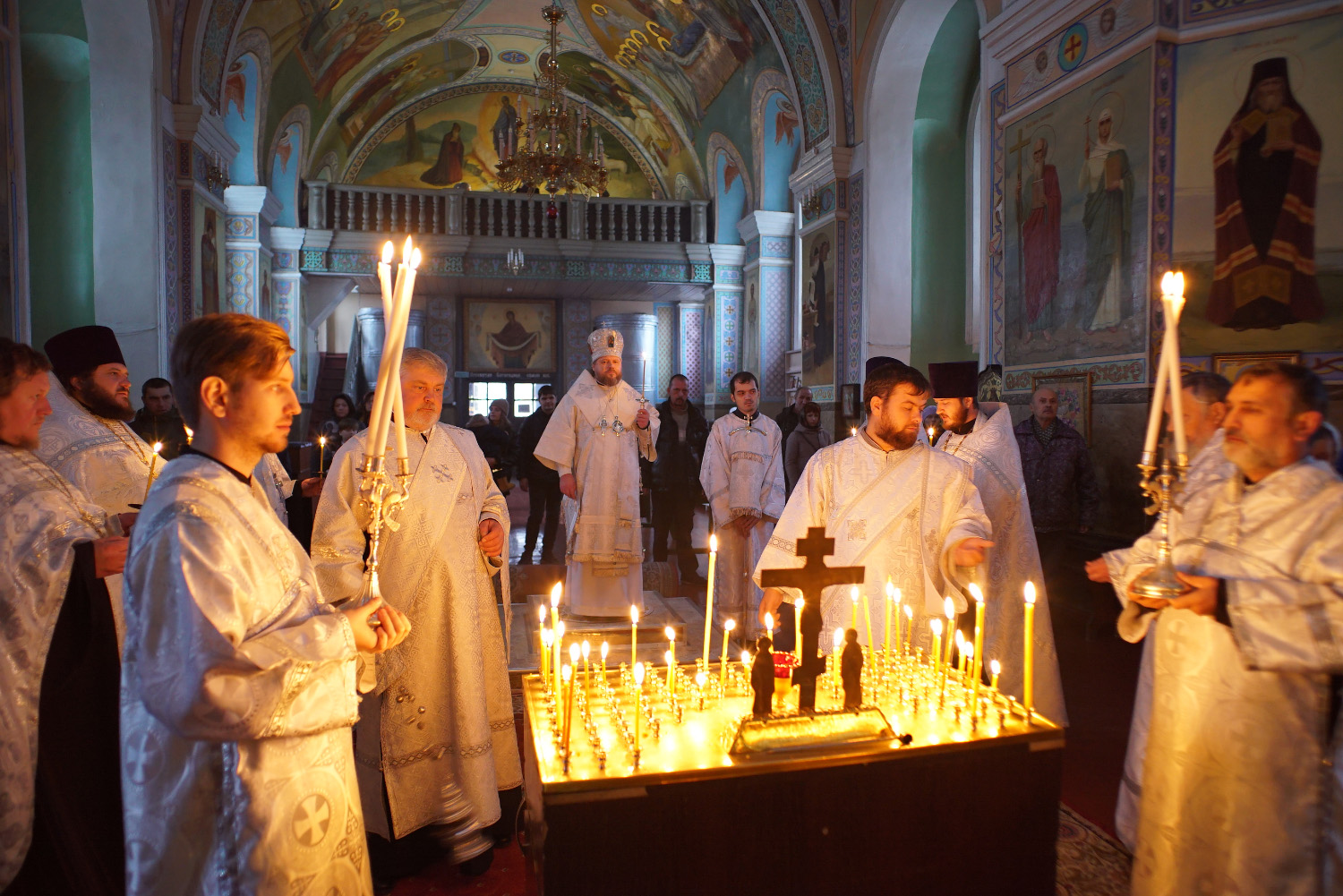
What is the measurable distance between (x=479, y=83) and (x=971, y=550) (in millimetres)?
17519

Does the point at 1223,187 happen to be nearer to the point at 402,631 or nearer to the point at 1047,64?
the point at 1047,64

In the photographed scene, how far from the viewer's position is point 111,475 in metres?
2.96

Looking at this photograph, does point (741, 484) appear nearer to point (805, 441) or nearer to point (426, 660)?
point (805, 441)

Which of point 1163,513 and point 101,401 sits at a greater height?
point 101,401

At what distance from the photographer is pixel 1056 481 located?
5559 mm

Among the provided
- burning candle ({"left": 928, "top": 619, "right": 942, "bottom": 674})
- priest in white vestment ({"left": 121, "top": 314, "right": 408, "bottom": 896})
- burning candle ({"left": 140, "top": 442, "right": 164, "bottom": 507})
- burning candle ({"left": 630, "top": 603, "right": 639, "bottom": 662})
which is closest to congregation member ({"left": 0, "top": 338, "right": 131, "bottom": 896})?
burning candle ({"left": 140, "top": 442, "right": 164, "bottom": 507})

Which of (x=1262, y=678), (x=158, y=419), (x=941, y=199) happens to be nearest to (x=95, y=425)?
(x=158, y=419)

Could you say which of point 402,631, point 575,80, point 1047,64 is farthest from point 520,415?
point 402,631

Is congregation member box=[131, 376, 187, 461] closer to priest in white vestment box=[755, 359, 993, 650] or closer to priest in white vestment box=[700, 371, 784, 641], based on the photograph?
priest in white vestment box=[700, 371, 784, 641]

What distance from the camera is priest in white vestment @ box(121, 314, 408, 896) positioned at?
4.58ft

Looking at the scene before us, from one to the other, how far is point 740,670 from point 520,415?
53.2 feet

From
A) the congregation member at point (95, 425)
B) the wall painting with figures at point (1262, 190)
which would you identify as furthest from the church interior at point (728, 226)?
the congregation member at point (95, 425)

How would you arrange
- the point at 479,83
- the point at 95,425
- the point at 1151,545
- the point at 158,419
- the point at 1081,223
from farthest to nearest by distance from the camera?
the point at 479,83 → the point at 1081,223 → the point at 158,419 → the point at 95,425 → the point at 1151,545

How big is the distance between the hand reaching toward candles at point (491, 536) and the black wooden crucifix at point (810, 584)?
1.28 metres
